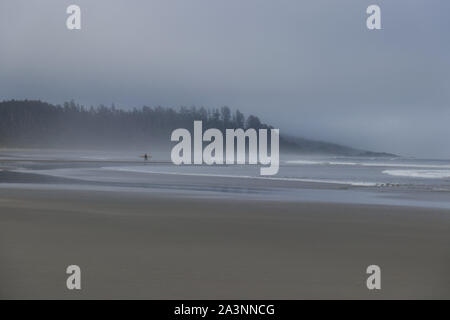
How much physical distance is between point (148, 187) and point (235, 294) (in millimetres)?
11326

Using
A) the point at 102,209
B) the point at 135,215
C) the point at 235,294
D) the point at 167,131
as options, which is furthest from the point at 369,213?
the point at 167,131

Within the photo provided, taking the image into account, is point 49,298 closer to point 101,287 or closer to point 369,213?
point 101,287

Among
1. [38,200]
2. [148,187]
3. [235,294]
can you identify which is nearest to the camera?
[235,294]

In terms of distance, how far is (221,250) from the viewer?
7191 mm

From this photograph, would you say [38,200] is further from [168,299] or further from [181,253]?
[168,299]

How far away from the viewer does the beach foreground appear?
5.43m

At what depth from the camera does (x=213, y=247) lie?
736cm

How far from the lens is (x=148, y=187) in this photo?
16.4 metres

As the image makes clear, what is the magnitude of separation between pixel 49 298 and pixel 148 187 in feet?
37.1

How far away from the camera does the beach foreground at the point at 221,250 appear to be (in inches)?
214

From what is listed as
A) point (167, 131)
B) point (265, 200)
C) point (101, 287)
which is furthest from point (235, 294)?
point (167, 131)

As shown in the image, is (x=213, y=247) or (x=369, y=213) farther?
(x=369, y=213)
